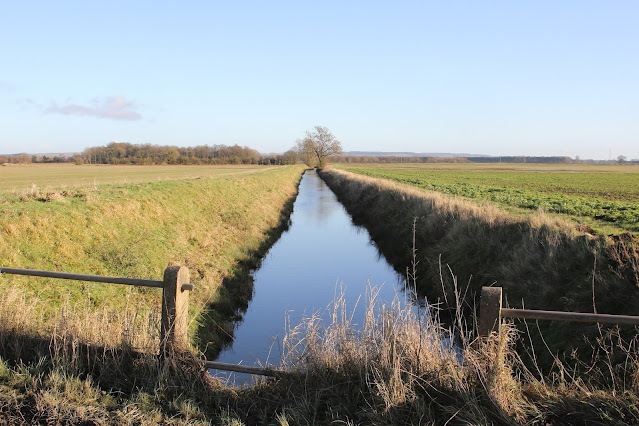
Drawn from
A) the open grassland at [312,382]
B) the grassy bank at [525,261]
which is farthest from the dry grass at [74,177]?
the grassy bank at [525,261]

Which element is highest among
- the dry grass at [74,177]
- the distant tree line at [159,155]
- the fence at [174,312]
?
the distant tree line at [159,155]

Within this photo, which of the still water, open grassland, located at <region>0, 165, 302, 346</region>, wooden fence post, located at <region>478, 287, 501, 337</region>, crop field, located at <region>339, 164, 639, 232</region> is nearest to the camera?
wooden fence post, located at <region>478, 287, 501, 337</region>

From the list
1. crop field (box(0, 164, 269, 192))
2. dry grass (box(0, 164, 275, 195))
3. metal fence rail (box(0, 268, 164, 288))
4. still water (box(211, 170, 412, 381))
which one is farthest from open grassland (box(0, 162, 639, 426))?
crop field (box(0, 164, 269, 192))

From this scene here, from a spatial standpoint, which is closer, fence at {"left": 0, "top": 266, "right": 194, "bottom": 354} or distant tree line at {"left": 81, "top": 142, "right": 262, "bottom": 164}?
fence at {"left": 0, "top": 266, "right": 194, "bottom": 354}

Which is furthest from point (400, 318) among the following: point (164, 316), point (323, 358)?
point (164, 316)

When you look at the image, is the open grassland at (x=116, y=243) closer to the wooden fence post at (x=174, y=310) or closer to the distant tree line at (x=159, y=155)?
the wooden fence post at (x=174, y=310)

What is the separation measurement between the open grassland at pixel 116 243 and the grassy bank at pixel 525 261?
536 centimetres

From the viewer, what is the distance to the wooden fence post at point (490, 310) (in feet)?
11.8

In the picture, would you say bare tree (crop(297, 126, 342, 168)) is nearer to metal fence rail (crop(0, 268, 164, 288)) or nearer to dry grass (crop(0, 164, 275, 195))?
dry grass (crop(0, 164, 275, 195))

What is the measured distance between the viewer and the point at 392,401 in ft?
11.6

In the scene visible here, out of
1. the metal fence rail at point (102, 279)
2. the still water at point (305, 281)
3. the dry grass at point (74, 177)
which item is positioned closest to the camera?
the metal fence rail at point (102, 279)

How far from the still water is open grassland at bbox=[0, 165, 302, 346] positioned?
3.35 ft

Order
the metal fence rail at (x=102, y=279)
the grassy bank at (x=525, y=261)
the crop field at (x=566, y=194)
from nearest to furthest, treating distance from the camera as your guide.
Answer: the metal fence rail at (x=102, y=279)
the grassy bank at (x=525, y=261)
the crop field at (x=566, y=194)

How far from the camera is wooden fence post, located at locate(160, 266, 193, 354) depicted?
4070mm
